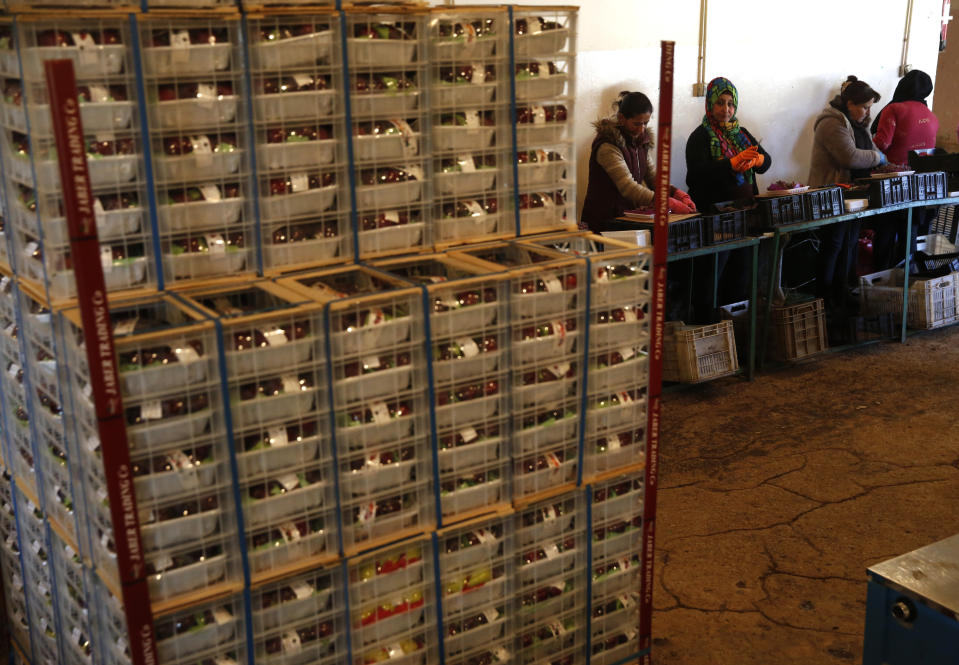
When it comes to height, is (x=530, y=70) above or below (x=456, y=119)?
above

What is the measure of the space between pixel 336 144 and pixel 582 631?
196 centimetres

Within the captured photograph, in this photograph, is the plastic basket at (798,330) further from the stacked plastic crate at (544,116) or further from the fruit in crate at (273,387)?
the fruit in crate at (273,387)

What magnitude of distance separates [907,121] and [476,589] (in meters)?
7.77

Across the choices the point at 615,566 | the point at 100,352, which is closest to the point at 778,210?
the point at 615,566

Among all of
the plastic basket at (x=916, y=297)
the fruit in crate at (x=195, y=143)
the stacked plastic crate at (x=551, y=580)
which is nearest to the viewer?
the fruit in crate at (x=195, y=143)

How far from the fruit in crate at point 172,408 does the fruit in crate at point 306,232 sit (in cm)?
60

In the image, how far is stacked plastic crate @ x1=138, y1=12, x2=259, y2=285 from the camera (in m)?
2.75

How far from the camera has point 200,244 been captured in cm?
293

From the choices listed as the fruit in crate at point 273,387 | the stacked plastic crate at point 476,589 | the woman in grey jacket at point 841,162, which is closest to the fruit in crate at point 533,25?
the fruit in crate at point 273,387

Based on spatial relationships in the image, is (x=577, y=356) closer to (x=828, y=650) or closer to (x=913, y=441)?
(x=828, y=650)

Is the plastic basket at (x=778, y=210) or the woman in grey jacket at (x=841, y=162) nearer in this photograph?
the plastic basket at (x=778, y=210)

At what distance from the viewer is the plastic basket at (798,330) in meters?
7.53

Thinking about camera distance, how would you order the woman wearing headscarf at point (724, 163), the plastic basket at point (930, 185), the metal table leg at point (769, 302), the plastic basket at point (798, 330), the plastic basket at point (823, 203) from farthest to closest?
the plastic basket at point (930, 185) < the woman wearing headscarf at point (724, 163) < the plastic basket at point (798, 330) < the plastic basket at point (823, 203) < the metal table leg at point (769, 302)

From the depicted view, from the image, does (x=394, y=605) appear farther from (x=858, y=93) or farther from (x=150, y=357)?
(x=858, y=93)
